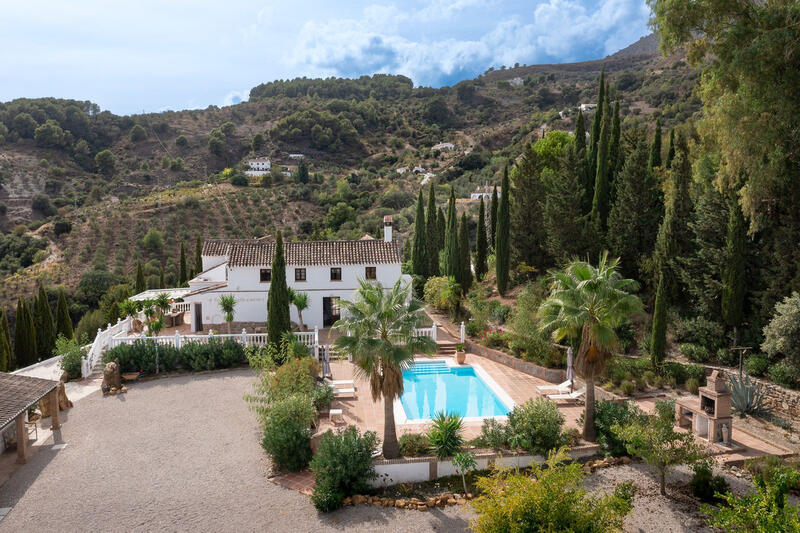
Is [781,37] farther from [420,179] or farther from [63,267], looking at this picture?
[420,179]

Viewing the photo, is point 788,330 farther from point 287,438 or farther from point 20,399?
point 20,399

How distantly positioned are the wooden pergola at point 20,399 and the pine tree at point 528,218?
22.9 meters

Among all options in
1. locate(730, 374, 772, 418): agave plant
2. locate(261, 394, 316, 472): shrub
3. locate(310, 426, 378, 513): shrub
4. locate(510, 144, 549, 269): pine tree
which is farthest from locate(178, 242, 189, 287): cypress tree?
locate(730, 374, 772, 418): agave plant

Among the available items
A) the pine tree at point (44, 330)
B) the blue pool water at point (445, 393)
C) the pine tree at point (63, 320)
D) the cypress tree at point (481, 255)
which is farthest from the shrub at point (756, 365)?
the pine tree at point (44, 330)

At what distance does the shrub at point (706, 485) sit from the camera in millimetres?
9969

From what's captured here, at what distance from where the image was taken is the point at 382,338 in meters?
10.7

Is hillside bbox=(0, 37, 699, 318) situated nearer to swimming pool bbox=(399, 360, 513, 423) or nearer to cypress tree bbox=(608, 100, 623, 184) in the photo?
cypress tree bbox=(608, 100, 623, 184)

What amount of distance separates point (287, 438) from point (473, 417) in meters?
5.96

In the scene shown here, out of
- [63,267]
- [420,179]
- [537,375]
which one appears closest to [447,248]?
[537,375]

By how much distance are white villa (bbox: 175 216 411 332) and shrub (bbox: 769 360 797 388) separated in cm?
1540

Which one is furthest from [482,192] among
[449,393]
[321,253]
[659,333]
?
[449,393]

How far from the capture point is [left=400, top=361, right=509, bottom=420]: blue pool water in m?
15.3

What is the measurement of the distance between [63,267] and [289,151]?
169 feet

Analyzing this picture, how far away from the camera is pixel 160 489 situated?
1055 cm
